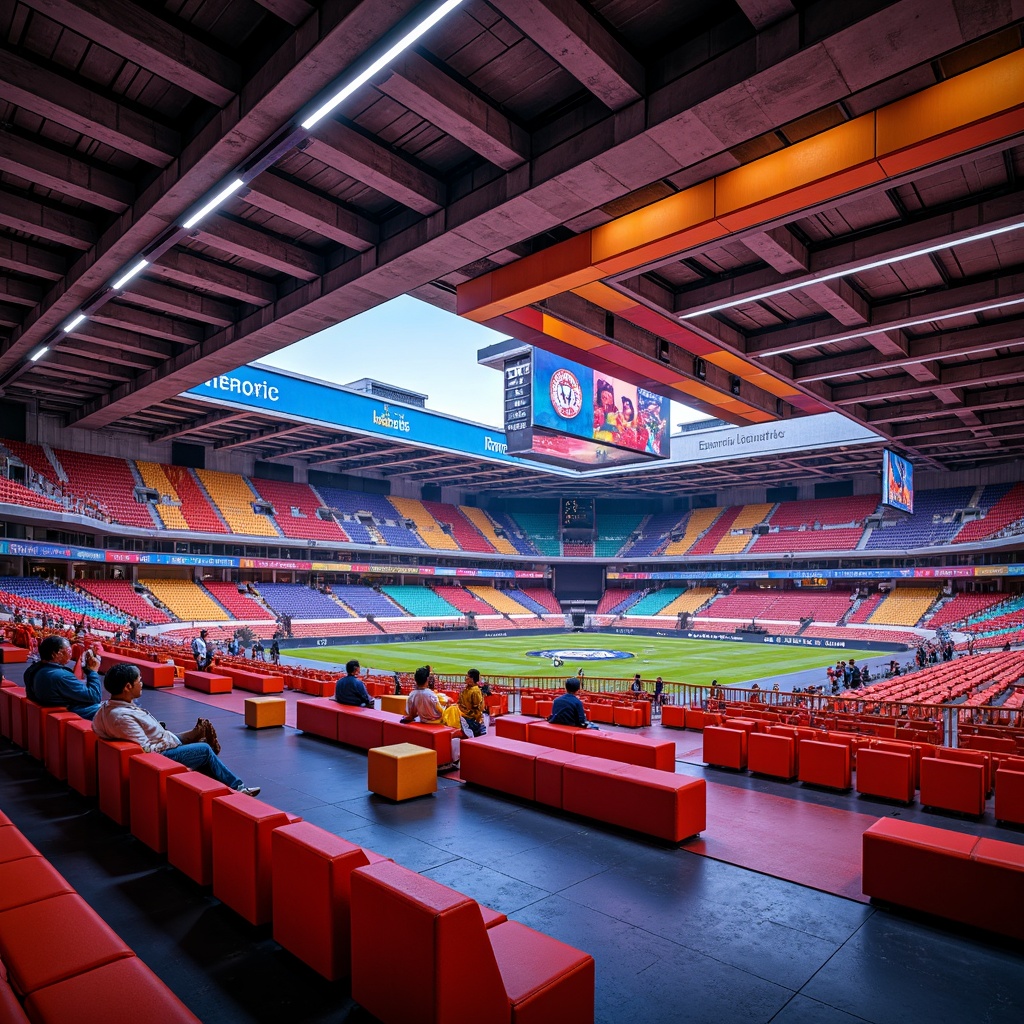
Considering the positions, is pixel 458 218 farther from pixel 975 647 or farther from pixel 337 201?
pixel 975 647

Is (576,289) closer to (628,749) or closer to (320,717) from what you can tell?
(628,749)

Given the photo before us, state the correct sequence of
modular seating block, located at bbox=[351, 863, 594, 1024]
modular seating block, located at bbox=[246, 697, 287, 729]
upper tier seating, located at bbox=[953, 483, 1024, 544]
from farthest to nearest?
upper tier seating, located at bbox=[953, 483, 1024, 544] < modular seating block, located at bbox=[246, 697, 287, 729] < modular seating block, located at bbox=[351, 863, 594, 1024]

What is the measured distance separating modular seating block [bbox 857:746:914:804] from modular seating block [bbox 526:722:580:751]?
3808 mm

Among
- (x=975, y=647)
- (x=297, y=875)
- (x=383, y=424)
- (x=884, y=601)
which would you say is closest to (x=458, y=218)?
(x=297, y=875)

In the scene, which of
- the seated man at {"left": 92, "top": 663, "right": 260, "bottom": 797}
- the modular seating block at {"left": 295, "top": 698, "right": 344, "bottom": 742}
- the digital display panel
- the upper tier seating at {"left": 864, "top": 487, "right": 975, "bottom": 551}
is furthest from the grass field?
the seated man at {"left": 92, "top": 663, "right": 260, "bottom": 797}

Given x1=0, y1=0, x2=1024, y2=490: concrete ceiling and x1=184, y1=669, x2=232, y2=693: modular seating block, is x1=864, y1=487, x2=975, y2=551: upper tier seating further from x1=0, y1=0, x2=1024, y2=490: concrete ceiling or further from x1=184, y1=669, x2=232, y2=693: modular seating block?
x1=184, y1=669, x2=232, y2=693: modular seating block

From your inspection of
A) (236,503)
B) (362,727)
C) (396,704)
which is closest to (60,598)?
(236,503)

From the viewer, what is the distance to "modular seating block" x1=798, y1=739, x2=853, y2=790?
9023 millimetres

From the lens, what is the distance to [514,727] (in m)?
9.70

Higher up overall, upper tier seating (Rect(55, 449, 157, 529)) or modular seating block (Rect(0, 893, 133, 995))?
upper tier seating (Rect(55, 449, 157, 529))

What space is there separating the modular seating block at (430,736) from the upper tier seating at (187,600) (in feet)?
103

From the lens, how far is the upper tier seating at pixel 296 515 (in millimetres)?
45719

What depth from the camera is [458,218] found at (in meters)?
9.65

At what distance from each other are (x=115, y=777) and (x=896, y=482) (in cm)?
2471
